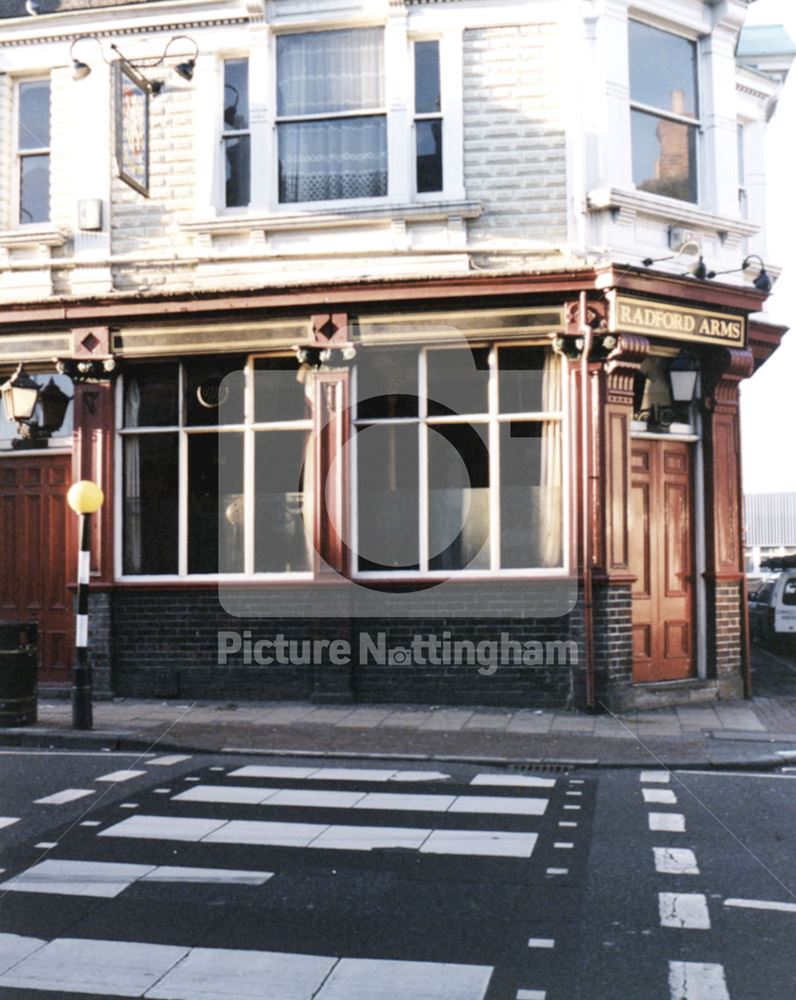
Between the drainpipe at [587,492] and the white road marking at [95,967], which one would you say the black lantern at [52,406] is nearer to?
the drainpipe at [587,492]

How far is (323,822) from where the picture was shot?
7.48 metres

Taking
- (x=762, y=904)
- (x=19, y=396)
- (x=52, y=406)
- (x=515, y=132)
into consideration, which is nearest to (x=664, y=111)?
(x=515, y=132)

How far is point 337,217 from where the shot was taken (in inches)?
516

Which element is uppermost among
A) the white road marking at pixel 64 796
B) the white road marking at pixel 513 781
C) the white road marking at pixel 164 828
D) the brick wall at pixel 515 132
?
the brick wall at pixel 515 132

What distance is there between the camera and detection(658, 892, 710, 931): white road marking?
5.30 metres

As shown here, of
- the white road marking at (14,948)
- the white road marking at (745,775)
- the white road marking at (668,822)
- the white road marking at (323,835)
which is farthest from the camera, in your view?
the white road marking at (745,775)

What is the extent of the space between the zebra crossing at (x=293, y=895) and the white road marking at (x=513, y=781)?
0.10 meters

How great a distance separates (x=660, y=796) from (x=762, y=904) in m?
2.68

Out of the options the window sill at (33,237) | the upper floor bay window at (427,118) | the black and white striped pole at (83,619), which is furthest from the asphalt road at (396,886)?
the upper floor bay window at (427,118)

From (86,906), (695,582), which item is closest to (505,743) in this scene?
(695,582)

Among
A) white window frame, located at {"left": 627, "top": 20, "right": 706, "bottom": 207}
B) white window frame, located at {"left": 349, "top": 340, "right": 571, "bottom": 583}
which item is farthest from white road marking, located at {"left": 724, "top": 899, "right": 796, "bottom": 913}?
white window frame, located at {"left": 627, "top": 20, "right": 706, "bottom": 207}

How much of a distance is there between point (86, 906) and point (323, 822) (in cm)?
214

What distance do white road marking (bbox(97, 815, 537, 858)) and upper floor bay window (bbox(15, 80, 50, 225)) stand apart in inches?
364

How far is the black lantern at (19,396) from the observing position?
1321 cm
